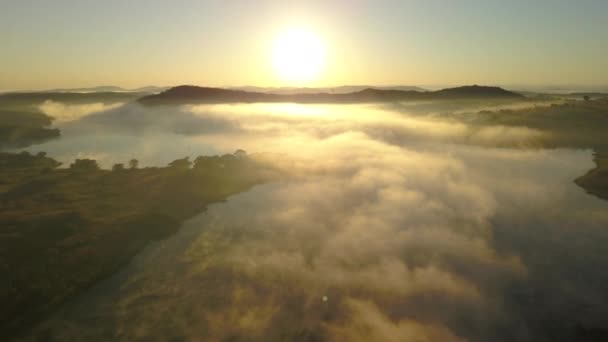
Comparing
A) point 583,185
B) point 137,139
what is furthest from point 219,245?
point 137,139

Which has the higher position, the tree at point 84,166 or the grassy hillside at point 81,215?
the tree at point 84,166

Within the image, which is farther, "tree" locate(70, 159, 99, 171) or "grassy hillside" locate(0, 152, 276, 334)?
"tree" locate(70, 159, 99, 171)

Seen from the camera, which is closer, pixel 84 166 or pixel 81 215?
pixel 81 215

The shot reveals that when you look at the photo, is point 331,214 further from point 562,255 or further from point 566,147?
point 566,147

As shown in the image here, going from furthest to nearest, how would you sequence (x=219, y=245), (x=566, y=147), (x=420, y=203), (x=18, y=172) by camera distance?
(x=566, y=147)
(x=18, y=172)
(x=420, y=203)
(x=219, y=245)

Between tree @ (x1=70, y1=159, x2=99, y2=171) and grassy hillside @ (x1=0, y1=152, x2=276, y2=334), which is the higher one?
tree @ (x1=70, y1=159, x2=99, y2=171)

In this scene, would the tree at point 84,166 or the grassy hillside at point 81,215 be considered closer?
the grassy hillside at point 81,215

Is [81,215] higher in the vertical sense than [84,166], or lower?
lower

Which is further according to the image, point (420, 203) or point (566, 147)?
point (566, 147)

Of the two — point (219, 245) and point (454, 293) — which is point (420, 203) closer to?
point (454, 293)

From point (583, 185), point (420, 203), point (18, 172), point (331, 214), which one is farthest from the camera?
point (18, 172)
